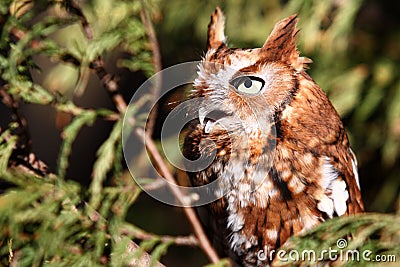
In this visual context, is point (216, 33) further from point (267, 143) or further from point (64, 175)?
point (64, 175)

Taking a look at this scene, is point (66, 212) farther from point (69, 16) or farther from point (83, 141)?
point (83, 141)

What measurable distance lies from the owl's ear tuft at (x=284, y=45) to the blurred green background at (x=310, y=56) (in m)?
0.11

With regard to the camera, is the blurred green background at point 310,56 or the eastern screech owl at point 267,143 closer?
the eastern screech owl at point 267,143

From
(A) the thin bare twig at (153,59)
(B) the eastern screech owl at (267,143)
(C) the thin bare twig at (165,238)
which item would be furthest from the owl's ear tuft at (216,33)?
(C) the thin bare twig at (165,238)

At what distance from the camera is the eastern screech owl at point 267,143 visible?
31.7 inches

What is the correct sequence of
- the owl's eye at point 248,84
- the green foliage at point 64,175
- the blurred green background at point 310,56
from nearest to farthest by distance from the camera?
the owl's eye at point 248,84 < the green foliage at point 64,175 < the blurred green background at point 310,56

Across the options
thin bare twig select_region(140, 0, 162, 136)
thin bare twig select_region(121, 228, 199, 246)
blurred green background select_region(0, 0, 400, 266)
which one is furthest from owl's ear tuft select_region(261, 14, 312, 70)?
thin bare twig select_region(121, 228, 199, 246)

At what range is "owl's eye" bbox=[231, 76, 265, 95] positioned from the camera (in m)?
0.79

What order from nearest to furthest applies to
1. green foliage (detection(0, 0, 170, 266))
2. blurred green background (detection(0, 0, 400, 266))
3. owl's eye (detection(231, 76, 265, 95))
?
owl's eye (detection(231, 76, 265, 95)) < green foliage (detection(0, 0, 170, 266)) < blurred green background (detection(0, 0, 400, 266))

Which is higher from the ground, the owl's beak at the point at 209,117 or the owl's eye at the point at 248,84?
the owl's eye at the point at 248,84

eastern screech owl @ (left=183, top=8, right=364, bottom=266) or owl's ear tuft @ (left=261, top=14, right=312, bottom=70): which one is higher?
owl's ear tuft @ (left=261, top=14, right=312, bottom=70)

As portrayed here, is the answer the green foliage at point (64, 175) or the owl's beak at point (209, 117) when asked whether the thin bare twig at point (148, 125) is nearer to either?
the green foliage at point (64, 175)

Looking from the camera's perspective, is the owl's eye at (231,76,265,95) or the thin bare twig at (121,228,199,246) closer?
the owl's eye at (231,76,265,95)

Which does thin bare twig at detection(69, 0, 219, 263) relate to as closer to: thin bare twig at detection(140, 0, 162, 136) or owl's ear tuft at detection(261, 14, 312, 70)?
thin bare twig at detection(140, 0, 162, 136)
